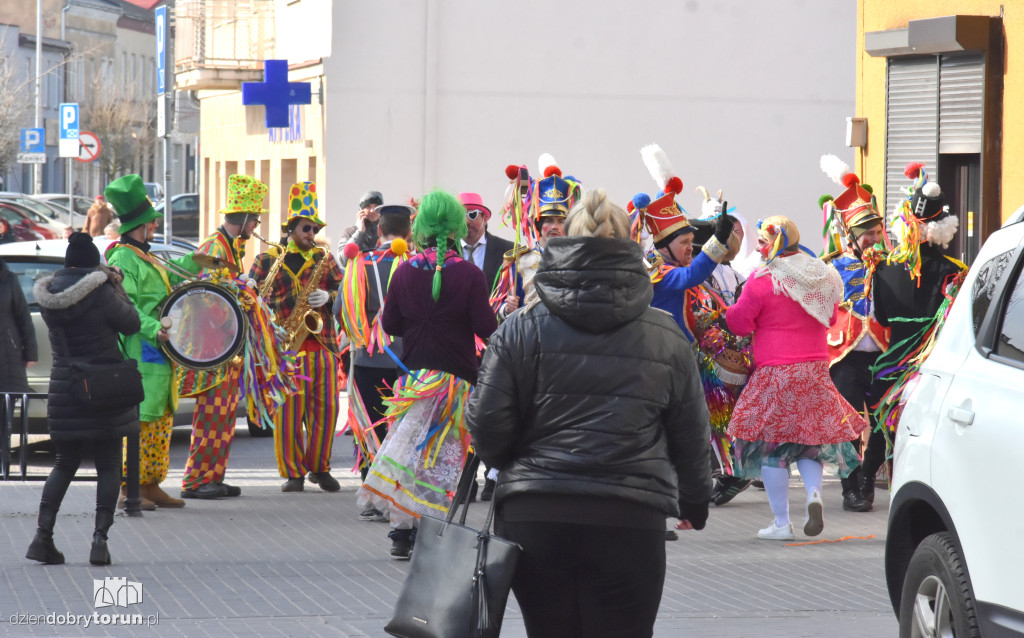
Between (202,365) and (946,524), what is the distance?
5.32 meters

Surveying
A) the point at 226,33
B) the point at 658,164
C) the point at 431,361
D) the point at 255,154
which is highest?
the point at 226,33

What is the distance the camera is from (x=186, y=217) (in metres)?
45.3

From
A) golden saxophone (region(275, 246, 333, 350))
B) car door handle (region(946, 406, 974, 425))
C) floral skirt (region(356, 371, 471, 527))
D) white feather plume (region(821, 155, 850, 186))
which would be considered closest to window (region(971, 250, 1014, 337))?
car door handle (region(946, 406, 974, 425))

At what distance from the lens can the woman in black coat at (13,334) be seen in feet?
32.1

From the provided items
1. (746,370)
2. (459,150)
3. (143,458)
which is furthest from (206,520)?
(459,150)

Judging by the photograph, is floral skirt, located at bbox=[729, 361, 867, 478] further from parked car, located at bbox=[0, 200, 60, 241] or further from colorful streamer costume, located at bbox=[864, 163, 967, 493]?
parked car, located at bbox=[0, 200, 60, 241]

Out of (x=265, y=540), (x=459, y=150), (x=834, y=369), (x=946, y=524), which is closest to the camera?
(x=946, y=524)

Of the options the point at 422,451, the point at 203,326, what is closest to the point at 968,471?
the point at 422,451

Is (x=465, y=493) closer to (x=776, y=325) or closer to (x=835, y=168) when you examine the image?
(x=776, y=325)

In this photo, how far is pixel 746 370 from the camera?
8812mm

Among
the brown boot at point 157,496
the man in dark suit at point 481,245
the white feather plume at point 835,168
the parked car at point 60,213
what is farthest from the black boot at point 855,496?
the parked car at point 60,213

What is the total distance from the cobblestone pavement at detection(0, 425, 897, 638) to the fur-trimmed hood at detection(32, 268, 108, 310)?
128cm

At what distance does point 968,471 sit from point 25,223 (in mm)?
28056

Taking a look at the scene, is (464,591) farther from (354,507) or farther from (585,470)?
(354,507)
